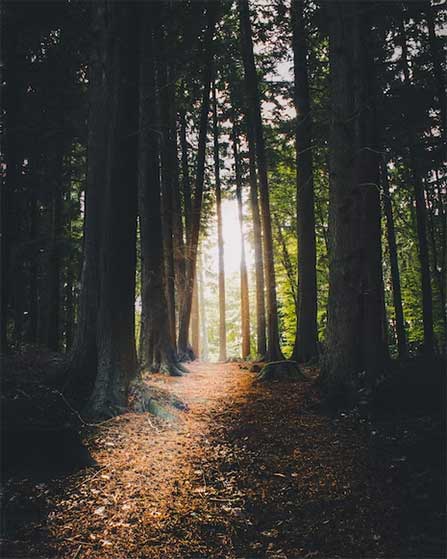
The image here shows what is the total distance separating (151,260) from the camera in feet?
34.2

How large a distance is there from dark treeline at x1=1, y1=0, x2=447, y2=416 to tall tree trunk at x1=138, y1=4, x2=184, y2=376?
46 millimetres

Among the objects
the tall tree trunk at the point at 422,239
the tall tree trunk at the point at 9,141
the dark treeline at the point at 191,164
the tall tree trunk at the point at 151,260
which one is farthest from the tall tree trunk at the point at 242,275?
the tall tree trunk at the point at 9,141

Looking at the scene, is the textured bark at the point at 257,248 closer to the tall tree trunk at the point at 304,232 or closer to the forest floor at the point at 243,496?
the tall tree trunk at the point at 304,232

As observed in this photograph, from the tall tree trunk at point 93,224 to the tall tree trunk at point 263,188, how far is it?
5850mm

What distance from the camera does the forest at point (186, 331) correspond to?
10.5 ft

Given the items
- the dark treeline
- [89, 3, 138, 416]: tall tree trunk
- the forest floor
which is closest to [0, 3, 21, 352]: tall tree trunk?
the dark treeline

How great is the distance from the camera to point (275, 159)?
1681 centimetres

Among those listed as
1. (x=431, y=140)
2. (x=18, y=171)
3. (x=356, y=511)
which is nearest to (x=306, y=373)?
(x=356, y=511)

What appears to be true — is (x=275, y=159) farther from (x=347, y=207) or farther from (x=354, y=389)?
(x=354, y=389)

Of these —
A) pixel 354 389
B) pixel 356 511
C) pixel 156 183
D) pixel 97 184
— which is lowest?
pixel 356 511

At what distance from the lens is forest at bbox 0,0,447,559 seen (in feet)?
10.5

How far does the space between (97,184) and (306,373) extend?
6.80m

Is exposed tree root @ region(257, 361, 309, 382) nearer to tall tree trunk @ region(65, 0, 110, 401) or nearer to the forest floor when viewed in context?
the forest floor

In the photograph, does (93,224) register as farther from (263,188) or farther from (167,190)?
(167,190)
